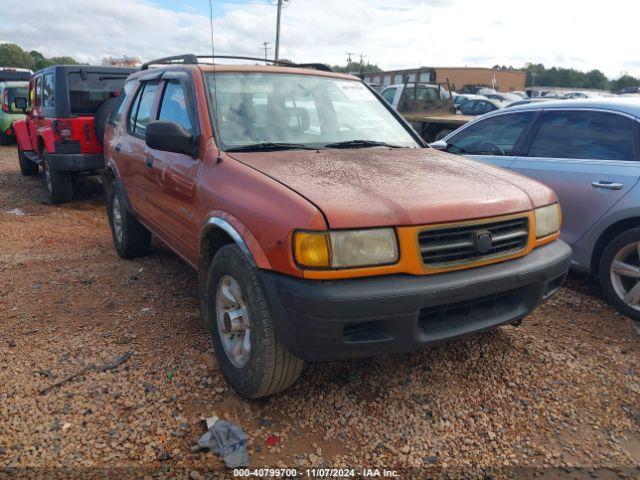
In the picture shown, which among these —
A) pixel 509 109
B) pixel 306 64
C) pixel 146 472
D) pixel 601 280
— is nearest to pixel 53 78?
pixel 306 64

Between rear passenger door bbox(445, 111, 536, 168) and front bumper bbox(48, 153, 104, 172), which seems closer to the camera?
rear passenger door bbox(445, 111, 536, 168)

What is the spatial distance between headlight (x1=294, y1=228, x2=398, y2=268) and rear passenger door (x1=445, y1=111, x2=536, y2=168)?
285cm

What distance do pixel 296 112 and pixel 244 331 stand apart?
158 centimetres

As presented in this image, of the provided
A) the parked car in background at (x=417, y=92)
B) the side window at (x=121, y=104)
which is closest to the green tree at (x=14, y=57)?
the parked car in background at (x=417, y=92)

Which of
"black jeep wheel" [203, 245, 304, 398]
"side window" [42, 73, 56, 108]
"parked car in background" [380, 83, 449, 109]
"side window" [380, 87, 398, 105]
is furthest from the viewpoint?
"side window" [380, 87, 398, 105]

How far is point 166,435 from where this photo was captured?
246 cm

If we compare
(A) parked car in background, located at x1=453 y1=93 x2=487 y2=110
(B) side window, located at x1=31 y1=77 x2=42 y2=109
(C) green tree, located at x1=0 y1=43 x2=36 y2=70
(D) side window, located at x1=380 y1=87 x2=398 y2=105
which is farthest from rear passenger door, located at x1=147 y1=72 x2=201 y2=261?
(C) green tree, located at x1=0 y1=43 x2=36 y2=70

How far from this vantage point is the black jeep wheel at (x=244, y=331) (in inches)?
94.4

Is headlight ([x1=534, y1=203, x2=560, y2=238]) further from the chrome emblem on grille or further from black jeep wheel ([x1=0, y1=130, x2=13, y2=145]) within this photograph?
black jeep wheel ([x1=0, y1=130, x2=13, y2=145])

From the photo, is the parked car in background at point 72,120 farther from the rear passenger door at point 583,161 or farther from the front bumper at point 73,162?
the rear passenger door at point 583,161

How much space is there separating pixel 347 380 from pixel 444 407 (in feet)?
1.85

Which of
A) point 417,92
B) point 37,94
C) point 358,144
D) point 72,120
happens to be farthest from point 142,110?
point 417,92

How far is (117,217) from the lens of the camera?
5.10 m

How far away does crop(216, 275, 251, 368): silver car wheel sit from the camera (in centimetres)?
261
